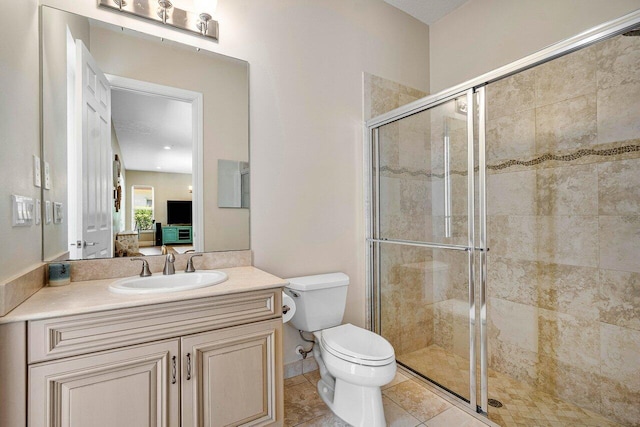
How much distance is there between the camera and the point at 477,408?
1.77 m

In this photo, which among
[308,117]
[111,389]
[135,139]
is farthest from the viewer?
[308,117]

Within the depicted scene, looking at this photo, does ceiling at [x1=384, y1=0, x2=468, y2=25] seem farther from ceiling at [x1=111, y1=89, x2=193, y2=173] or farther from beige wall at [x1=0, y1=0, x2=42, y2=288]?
beige wall at [x1=0, y1=0, x2=42, y2=288]

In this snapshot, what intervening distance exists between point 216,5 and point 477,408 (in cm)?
273

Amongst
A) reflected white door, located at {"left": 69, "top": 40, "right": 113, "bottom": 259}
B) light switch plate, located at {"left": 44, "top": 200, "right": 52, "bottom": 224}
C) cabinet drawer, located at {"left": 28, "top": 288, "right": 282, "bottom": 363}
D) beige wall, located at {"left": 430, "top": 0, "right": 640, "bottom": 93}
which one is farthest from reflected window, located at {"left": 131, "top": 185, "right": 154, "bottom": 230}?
beige wall, located at {"left": 430, "top": 0, "right": 640, "bottom": 93}

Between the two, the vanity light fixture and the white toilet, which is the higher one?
the vanity light fixture

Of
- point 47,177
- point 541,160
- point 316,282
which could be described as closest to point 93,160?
point 47,177

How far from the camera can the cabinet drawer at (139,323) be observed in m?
1.06

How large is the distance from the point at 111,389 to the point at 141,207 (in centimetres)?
92

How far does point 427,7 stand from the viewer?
2701 mm

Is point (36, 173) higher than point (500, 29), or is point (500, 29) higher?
point (500, 29)

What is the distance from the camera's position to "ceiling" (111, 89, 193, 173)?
168cm

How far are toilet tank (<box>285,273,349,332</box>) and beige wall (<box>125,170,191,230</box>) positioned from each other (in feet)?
2.75

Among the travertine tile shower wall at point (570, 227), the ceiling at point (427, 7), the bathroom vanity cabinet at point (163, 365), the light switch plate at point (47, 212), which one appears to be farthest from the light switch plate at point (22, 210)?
the ceiling at point (427, 7)

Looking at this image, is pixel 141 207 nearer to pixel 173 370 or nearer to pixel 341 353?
pixel 173 370
